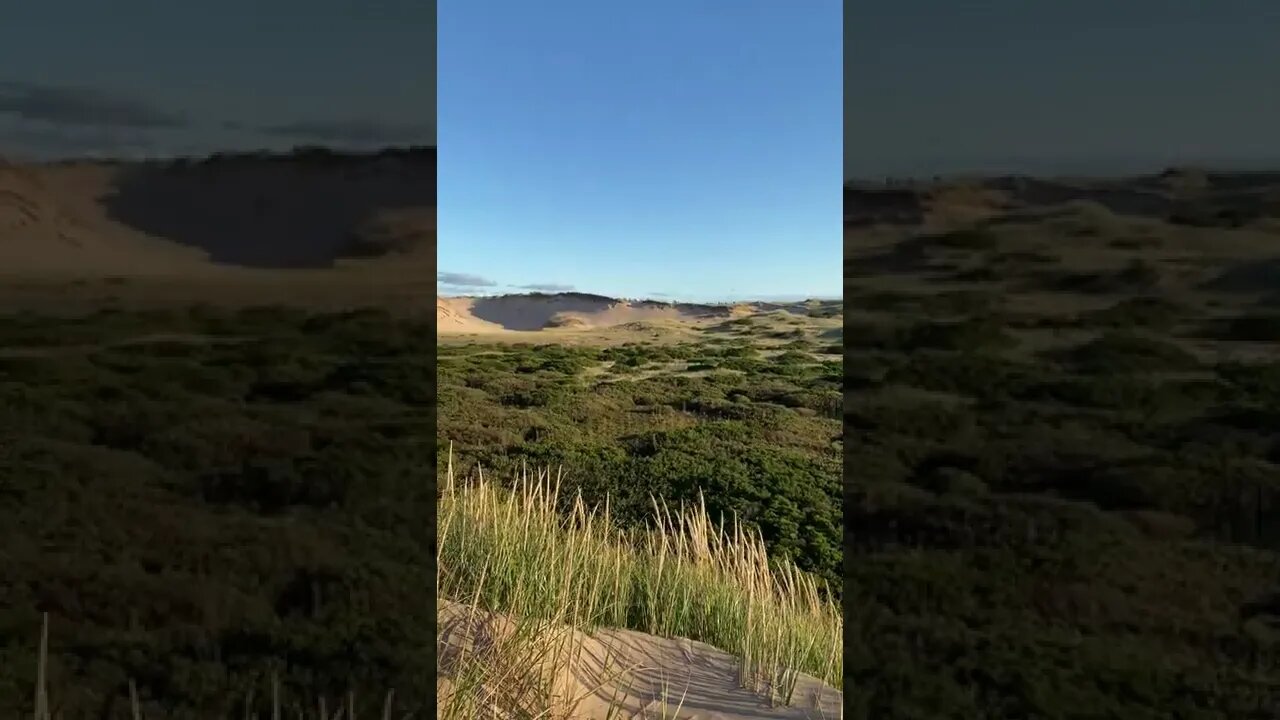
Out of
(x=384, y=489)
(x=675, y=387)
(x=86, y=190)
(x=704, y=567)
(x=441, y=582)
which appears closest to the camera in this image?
(x=384, y=489)

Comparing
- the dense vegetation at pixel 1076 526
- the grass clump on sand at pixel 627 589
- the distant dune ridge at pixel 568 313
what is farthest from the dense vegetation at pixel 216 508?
the distant dune ridge at pixel 568 313

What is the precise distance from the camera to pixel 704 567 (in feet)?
10.3

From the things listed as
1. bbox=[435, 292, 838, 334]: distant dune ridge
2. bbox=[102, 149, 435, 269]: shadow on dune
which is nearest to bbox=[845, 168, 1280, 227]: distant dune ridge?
bbox=[102, 149, 435, 269]: shadow on dune

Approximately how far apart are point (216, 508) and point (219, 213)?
65 cm

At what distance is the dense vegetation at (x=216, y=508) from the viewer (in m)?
1.67

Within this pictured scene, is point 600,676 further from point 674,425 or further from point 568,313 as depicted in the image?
point 568,313

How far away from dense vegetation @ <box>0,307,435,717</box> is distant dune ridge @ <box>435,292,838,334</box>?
14172 millimetres

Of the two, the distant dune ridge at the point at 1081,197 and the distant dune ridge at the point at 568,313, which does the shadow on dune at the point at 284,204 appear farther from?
the distant dune ridge at the point at 568,313

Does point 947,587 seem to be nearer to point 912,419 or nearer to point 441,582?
point 912,419

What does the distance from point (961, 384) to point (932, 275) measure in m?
0.29

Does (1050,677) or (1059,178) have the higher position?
(1059,178)

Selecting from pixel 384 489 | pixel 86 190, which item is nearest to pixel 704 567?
pixel 384 489

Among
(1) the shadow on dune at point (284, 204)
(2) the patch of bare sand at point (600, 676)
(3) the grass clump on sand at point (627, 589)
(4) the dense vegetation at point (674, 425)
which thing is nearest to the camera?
(1) the shadow on dune at point (284, 204)

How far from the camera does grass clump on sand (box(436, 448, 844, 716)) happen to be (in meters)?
2.40
